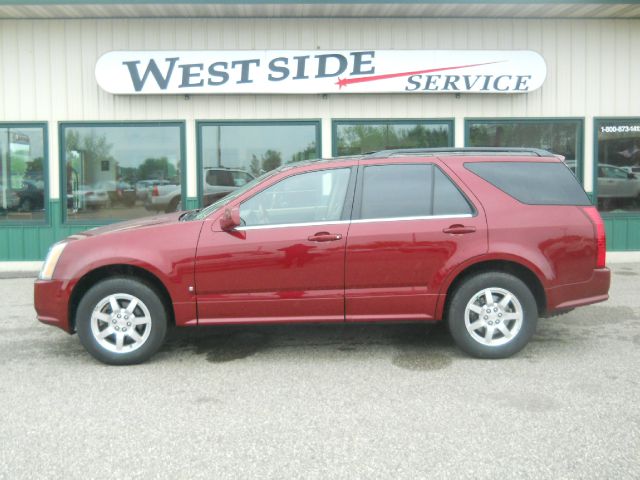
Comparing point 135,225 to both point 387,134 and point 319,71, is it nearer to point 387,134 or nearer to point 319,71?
point 319,71

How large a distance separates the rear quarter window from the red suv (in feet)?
0.04

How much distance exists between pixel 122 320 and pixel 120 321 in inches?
0.8

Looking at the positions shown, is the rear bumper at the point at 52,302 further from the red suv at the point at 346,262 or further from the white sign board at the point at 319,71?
the white sign board at the point at 319,71

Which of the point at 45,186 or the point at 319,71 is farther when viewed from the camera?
the point at 45,186

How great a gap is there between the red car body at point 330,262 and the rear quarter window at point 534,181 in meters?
0.09

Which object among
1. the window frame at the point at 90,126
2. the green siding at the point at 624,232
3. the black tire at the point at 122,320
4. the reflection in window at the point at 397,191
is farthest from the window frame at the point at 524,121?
the black tire at the point at 122,320

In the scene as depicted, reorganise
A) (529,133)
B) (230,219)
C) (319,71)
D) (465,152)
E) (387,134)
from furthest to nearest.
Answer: (529,133) → (387,134) → (319,71) → (465,152) → (230,219)

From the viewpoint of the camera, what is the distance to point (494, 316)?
5.21 m

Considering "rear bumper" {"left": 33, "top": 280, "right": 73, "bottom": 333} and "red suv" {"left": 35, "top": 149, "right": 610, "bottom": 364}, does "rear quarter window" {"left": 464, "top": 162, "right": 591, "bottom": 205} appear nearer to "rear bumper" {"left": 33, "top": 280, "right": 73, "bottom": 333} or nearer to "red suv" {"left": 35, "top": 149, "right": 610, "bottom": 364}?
"red suv" {"left": 35, "top": 149, "right": 610, "bottom": 364}

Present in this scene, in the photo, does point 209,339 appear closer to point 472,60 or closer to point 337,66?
point 337,66

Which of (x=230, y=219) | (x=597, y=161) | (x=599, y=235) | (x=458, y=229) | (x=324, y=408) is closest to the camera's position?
(x=324, y=408)

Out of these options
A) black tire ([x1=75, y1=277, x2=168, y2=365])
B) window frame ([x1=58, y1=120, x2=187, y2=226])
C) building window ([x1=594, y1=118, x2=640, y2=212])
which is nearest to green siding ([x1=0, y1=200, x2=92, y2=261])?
window frame ([x1=58, y1=120, x2=187, y2=226])

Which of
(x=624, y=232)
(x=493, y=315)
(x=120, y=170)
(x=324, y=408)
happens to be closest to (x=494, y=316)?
(x=493, y=315)

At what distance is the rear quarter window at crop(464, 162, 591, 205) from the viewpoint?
17.5ft
